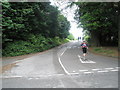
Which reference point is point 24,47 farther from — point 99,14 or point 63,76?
point 63,76

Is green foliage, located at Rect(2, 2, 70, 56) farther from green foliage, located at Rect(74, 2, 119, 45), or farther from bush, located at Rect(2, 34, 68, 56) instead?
green foliage, located at Rect(74, 2, 119, 45)

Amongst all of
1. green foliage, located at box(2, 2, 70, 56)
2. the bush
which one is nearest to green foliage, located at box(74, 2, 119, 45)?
green foliage, located at box(2, 2, 70, 56)

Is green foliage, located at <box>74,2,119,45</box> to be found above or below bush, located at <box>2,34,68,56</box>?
above

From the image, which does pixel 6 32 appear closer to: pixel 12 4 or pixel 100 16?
pixel 12 4

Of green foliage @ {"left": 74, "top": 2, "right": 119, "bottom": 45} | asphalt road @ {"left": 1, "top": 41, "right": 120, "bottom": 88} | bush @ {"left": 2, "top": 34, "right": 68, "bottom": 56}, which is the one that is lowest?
asphalt road @ {"left": 1, "top": 41, "right": 120, "bottom": 88}

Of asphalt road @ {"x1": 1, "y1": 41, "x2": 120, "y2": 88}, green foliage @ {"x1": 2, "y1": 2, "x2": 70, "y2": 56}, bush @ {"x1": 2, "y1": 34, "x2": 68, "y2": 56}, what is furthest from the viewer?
bush @ {"x1": 2, "y1": 34, "x2": 68, "y2": 56}

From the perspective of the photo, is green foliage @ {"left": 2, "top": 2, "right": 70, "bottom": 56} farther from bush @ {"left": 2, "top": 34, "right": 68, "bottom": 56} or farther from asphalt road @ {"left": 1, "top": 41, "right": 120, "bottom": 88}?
asphalt road @ {"left": 1, "top": 41, "right": 120, "bottom": 88}

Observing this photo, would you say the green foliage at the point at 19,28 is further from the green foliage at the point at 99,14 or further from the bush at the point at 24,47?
the green foliage at the point at 99,14

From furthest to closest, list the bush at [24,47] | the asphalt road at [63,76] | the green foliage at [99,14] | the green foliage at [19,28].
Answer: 1. the bush at [24,47]
2. the green foliage at [19,28]
3. the green foliage at [99,14]
4. the asphalt road at [63,76]

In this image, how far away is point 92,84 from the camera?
4.96 metres

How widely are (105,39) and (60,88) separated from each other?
98.8 feet

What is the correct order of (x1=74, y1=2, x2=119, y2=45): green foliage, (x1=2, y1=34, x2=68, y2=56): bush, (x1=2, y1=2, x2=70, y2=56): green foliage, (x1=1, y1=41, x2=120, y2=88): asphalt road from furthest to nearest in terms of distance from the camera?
(x1=2, y1=34, x2=68, y2=56): bush < (x1=2, y1=2, x2=70, y2=56): green foliage < (x1=74, y1=2, x2=119, y2=45): green foliage < (x1=1, y1=41, x2=120, y2=88): asphalt road

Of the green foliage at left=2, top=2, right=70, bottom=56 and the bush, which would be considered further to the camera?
the bush

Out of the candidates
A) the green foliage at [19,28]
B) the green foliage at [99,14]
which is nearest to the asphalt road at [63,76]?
the green foliage at [19,28]
